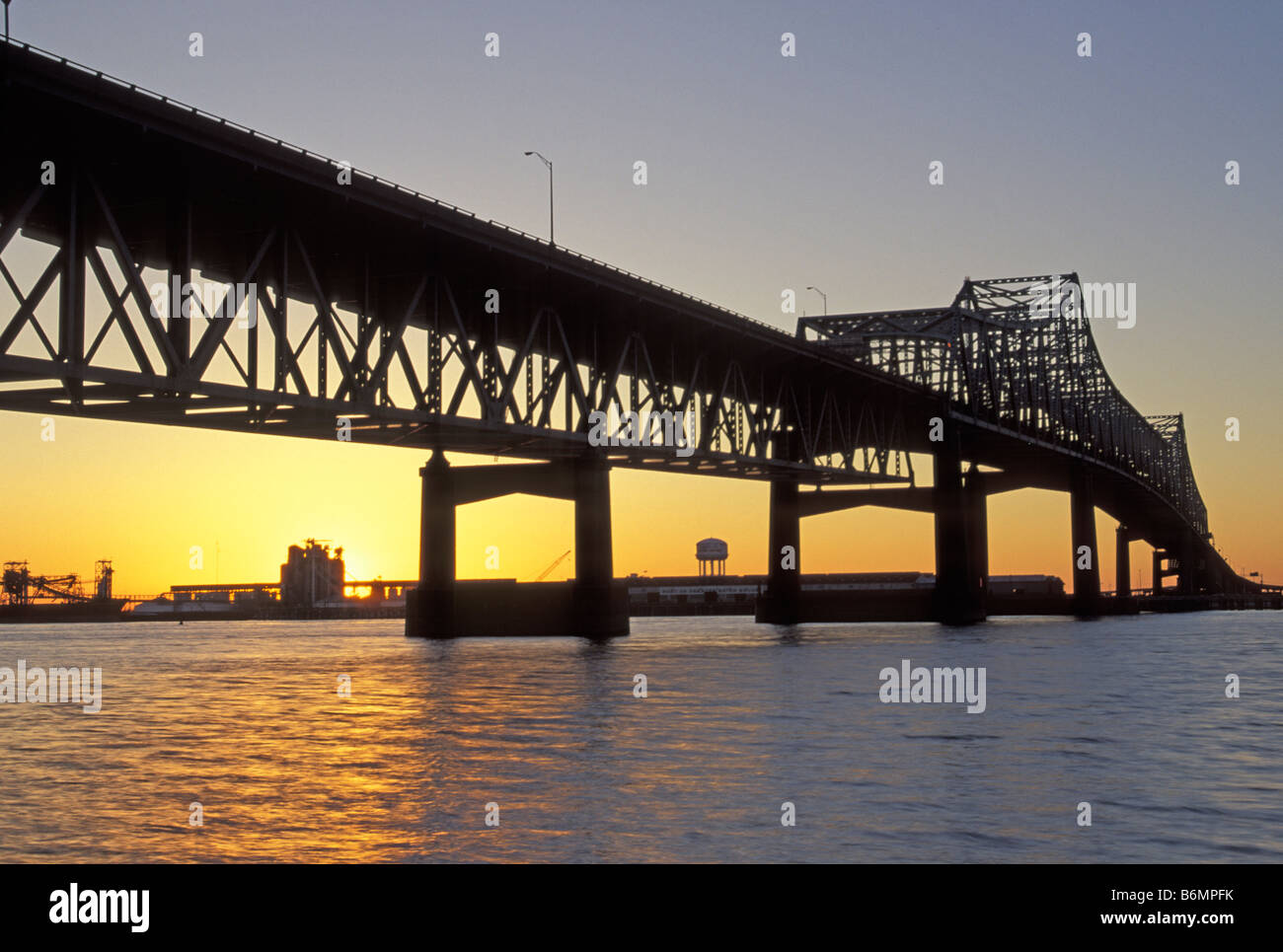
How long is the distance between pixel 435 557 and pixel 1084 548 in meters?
86.6

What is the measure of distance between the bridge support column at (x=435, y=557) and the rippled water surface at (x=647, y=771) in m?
31.7

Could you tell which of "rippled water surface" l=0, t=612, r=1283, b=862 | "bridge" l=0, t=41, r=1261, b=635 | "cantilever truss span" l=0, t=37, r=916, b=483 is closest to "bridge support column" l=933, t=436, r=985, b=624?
"bridge" l=0, t=41, r=1261, b=635

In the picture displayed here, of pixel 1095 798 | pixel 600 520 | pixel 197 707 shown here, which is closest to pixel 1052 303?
pixel 600 520

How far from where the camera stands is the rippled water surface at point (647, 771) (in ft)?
56.3

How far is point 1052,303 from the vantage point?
164m

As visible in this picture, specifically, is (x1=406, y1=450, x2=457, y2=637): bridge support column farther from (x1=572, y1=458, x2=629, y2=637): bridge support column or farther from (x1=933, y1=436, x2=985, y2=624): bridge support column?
(x1=933, y1=436, x2=985, y2=624): bridge support column

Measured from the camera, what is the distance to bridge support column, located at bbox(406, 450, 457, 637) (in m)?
80.9

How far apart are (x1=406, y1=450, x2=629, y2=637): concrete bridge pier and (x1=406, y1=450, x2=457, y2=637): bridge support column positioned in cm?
5

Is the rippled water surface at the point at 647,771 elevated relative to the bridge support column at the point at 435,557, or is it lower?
lower

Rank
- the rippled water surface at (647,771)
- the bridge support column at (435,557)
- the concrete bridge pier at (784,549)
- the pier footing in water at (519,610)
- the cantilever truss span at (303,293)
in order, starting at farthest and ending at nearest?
the concrete bridge pier at (784,549)
the pier footing in water at (519,610)
the bridge support column at (435,557)
the cantilever truss span at (303,293)
the rippled water surface at (647,771)

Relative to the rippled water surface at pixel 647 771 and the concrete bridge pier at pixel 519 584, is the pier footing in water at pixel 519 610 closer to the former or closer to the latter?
the concrete bridge pier at pixel 519 584

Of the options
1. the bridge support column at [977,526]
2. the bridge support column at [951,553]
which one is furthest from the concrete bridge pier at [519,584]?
the bridge support column at [977,526]

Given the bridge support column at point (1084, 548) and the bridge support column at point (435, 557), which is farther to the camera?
the bridge support column at point (1084, 548)
